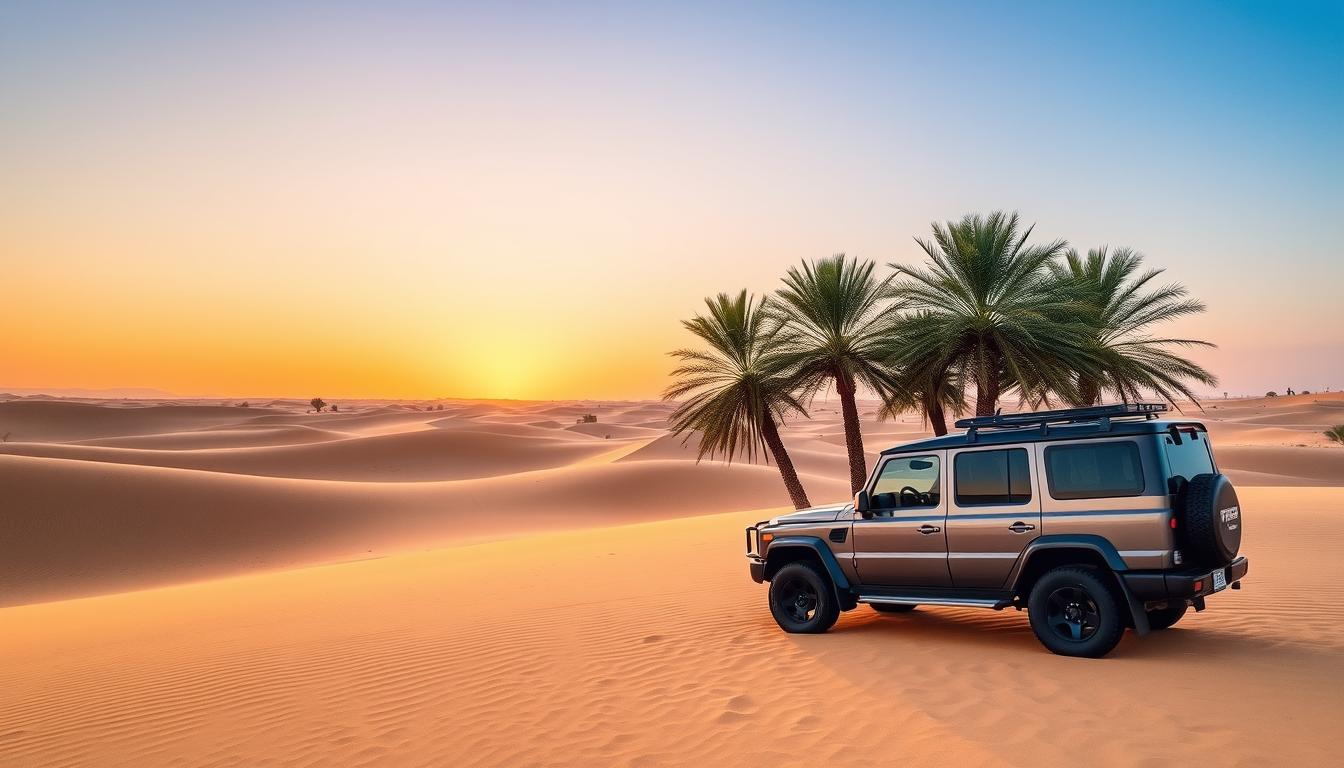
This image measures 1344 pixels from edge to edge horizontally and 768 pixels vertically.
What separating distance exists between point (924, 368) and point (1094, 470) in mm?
11991

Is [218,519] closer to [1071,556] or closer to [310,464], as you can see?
[310,464]

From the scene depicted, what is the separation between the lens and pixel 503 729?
7383 millimetres

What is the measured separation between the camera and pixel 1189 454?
8.12 m

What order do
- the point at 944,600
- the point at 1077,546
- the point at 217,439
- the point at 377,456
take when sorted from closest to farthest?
1. the point at 1077,546
2. the point at 944,600
3. the point at 377,456
4. the point at 217,439

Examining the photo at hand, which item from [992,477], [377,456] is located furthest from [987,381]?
[377,456]

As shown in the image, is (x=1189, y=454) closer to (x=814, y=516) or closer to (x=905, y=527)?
(x=905, y=527)

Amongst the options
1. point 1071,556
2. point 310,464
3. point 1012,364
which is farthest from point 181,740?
point 310,464

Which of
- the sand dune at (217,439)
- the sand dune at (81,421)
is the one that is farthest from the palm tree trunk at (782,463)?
the sand dune at (81,421)

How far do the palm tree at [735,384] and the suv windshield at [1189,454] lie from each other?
46.1 ft

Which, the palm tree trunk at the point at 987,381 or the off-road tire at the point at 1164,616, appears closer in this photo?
the off-road tire at the point at 1164,616

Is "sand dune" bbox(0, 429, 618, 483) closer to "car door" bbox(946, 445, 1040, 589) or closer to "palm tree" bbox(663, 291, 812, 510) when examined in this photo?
"palm tree" bbox(663, 291, 812, 510)

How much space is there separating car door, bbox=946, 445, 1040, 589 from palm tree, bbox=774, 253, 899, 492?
1203 centimetres

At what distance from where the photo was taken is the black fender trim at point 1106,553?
773cm

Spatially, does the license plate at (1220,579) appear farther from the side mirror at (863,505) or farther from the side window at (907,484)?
the side mirror at (863,505)
